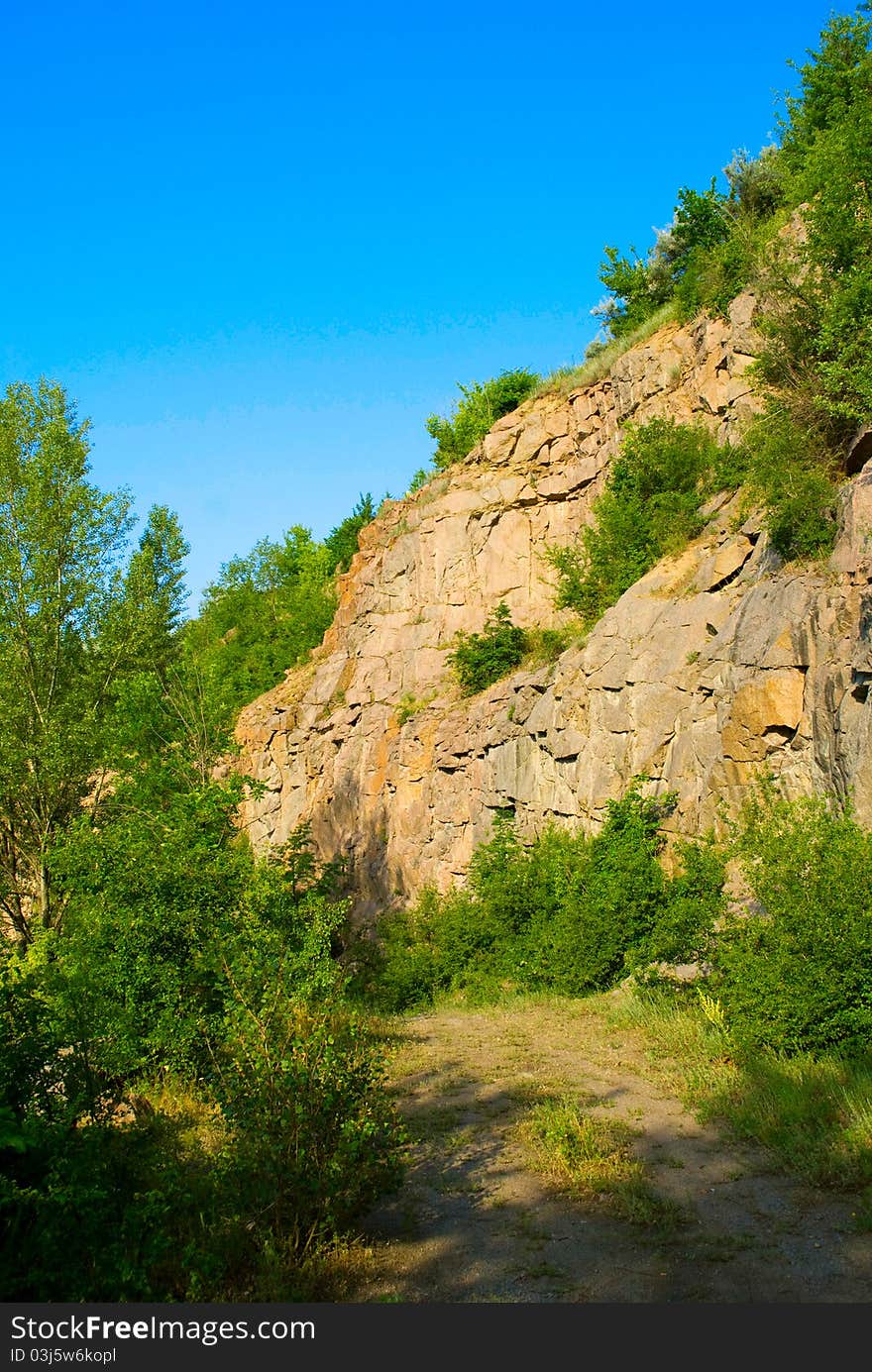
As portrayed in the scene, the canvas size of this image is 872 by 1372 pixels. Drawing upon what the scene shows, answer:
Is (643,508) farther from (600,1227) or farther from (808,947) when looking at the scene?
(600,1227)

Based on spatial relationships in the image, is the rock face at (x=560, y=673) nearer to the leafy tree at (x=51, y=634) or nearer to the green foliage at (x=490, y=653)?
the green foliage at (x=490, y=653)

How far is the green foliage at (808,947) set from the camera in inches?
329

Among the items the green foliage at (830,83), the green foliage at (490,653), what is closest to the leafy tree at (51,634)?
the green foliage at (490,653)

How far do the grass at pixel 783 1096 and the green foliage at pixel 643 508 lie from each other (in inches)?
465

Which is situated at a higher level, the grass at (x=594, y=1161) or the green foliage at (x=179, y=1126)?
the green foliage at (x=179, y=1126)

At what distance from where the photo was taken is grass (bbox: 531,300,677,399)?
23578 millimetres

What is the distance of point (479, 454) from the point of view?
27.0 m

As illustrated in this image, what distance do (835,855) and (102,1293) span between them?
7482mm

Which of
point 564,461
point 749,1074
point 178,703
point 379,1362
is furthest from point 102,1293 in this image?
point 564,461

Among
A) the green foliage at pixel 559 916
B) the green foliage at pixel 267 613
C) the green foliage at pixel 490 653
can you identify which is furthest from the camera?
the green foliage at pixel 267 613

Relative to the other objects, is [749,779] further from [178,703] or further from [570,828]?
[178,703]

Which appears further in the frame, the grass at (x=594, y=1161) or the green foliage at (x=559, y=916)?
the green foliage at (x=559, y=916)

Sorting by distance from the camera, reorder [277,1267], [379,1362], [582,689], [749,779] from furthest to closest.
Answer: [582,689] → [749,779] → [277,1267] → [379,1362]

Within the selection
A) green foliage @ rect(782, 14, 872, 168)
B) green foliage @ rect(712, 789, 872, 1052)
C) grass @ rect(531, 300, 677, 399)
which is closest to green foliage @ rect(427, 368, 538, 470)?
grass @ rect(531, 300, 677, 399)
